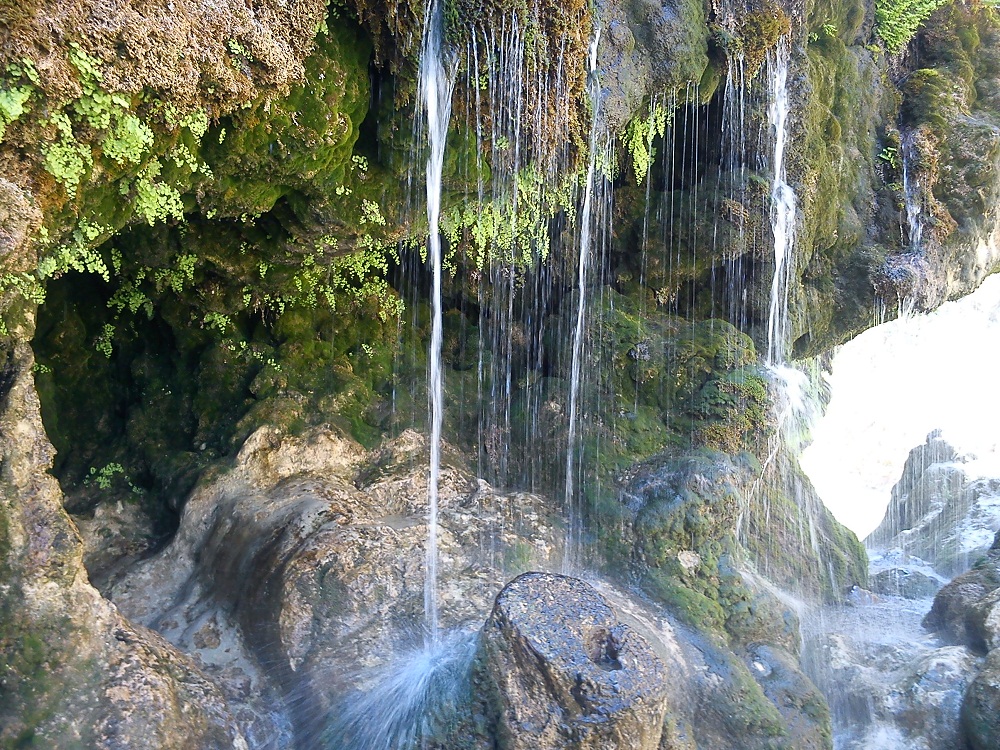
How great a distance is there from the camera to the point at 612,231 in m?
10.2

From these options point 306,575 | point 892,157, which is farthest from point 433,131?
point 892,157

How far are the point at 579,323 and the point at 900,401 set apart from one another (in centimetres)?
1613

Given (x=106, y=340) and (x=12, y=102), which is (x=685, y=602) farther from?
(x=12, y=102)

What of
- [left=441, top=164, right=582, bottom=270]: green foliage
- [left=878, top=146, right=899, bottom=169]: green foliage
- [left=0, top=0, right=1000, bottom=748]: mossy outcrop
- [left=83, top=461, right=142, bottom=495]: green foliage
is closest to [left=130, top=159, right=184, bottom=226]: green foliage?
[left=0, top=0, right=1000, bottom=748]: mossy outcrop

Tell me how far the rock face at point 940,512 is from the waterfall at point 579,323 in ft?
29.2

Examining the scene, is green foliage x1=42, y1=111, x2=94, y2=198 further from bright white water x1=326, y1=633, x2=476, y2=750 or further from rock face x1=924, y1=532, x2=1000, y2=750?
rock face x1=924, y1=532, x2=1000, y2=750

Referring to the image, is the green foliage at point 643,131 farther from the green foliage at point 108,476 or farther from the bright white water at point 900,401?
the bright white water at point 900,401

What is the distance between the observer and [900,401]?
21.9 metres

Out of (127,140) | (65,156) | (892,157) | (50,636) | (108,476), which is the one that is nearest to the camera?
(65,156)

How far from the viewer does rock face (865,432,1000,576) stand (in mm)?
14500

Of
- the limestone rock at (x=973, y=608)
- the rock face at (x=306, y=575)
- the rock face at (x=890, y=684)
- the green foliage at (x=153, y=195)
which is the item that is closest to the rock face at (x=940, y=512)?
the limestone rock at (x=973, y=608)

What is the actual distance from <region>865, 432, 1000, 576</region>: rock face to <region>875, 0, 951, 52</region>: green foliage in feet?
27.7

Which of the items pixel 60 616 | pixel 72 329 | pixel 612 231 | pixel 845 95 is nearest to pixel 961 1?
pixel 845 95

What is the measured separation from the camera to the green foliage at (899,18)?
12094mm
